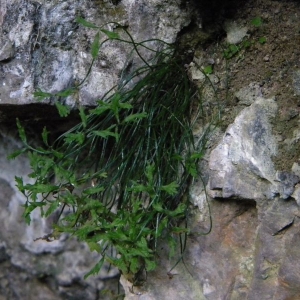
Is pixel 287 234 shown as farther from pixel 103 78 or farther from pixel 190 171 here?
pixel 103 78

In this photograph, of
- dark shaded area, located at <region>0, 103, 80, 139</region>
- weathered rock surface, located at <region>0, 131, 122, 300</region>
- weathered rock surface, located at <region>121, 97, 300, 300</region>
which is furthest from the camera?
weathered rock surface, located at <region>0, 131, 122, 300</region>

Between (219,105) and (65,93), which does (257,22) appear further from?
(65,93)

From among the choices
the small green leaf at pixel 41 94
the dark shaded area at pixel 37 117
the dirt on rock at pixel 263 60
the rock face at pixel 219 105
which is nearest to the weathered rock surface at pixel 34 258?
the dark shaded area at pixel 37 117

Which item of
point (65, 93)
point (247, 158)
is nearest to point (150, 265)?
point (247, 158)

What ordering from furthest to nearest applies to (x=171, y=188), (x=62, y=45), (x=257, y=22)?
A: (x=62, y=45), (x=257, y=22), (x=171, y=188)

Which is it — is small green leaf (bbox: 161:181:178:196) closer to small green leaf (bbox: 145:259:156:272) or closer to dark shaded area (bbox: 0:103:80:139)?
small green leaf (bbox: 145:259:156:272)

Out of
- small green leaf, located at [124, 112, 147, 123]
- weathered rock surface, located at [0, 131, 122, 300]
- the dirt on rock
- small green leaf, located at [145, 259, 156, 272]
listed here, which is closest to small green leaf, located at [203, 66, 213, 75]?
the dirt on rock

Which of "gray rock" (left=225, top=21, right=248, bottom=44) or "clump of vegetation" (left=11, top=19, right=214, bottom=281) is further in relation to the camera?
"gray rock" (left=225, top=21, right=248, bottom=44)

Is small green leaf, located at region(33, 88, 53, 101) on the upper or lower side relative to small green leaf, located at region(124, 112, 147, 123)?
lower
